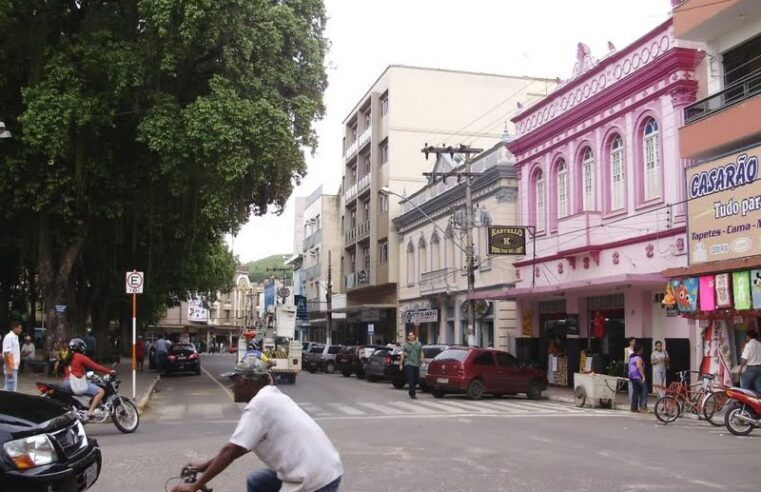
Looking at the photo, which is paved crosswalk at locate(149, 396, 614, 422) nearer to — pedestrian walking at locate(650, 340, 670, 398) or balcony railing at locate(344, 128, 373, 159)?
pedestrian walking at locate(650, 340, 670, 398)

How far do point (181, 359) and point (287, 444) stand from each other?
32629 millimetres

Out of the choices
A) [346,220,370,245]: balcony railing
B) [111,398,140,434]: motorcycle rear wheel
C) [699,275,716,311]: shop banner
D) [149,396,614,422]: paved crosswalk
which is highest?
[346,220,370,245]: balcony railing

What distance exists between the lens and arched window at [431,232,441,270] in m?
41.6

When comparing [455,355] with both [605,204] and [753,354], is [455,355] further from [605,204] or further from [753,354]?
[753,354]

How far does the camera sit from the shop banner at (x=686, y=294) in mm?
19984

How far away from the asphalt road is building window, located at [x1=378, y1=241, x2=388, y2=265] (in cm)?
3074

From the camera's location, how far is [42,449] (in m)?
6.88

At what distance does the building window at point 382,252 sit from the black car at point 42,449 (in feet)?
139

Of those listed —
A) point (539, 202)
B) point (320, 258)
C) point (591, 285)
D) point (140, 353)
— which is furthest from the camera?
point (320, 258)

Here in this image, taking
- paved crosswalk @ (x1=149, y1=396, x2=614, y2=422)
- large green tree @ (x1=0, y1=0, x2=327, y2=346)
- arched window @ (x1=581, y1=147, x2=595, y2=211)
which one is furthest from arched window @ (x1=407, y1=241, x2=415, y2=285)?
paved crosswalk @ (x1=149, y1=396, x2=614, y2=422)

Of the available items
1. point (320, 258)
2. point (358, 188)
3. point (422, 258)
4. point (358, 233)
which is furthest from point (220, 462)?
point (320, 258)

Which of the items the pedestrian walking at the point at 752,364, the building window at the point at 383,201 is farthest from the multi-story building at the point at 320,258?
the pedestrian walking at the point at 752,364

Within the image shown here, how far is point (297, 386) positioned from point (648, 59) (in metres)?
16.0

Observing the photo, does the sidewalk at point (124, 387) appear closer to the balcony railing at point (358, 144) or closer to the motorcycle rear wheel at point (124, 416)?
the motorcycle rear wheel at point (124, 416)
